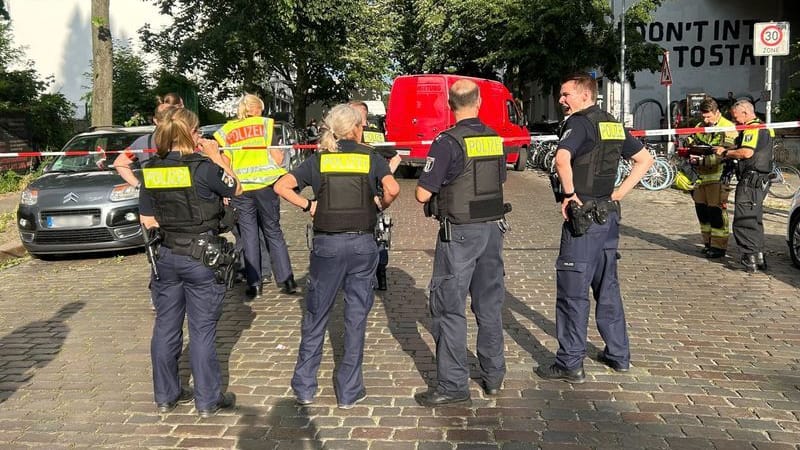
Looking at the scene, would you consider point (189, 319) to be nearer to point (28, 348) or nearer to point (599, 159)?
point (28, 348)

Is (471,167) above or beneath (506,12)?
beneath

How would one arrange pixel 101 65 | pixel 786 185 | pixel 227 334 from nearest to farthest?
1. pixel 227 334
2. pixel 786 185
3. pixel 101 65

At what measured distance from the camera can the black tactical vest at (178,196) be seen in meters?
3.85

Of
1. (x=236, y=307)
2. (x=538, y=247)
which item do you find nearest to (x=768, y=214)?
(x=538, y=247)

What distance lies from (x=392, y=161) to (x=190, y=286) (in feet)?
7.45

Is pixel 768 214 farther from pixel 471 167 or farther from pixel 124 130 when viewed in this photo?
pixel 124 130

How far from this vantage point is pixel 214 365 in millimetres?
4004

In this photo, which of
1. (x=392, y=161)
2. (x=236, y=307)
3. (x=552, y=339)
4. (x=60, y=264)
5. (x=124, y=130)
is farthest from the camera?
(x=124, y=130)

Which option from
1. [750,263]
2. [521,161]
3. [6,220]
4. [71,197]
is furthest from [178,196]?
[521,161]

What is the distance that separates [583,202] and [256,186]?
127 inches

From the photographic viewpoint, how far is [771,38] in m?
11.2

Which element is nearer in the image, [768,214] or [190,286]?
[190,286]

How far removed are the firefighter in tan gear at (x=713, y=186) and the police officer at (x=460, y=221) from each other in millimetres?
A: 4776

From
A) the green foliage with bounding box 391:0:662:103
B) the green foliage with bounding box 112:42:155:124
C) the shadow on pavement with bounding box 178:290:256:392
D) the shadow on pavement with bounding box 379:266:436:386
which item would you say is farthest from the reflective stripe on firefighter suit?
the green foliage with bounding box 391:0:662:103
